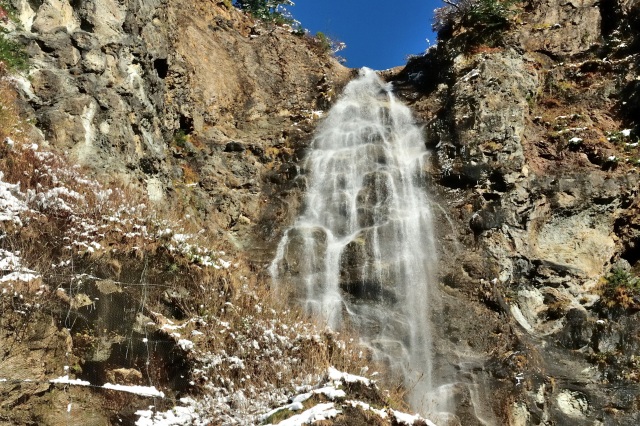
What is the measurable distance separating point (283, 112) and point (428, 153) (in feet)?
19.3

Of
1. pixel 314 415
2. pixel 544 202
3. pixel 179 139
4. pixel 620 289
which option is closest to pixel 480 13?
pixel 544 202

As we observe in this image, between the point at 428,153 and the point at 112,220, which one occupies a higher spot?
the point at 428,153

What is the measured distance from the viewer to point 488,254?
40.4 ft

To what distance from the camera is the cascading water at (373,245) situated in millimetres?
10594

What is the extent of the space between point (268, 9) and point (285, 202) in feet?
52.0

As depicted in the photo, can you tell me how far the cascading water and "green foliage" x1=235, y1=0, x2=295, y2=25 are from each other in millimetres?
9567

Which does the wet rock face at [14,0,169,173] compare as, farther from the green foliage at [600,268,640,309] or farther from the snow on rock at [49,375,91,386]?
the green foliage at [600,268,640,309]

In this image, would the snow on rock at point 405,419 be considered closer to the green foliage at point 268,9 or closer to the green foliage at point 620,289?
the green foliage at point 620,289

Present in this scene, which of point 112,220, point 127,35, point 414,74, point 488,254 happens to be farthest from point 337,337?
point 414,74

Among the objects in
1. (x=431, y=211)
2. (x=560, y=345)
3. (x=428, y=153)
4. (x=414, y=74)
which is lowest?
(x=560, y=345)

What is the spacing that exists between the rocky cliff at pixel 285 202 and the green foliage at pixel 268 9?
16.3 feet

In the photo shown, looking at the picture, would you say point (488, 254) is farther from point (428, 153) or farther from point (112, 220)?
point (112, 220)

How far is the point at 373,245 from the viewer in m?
12.3

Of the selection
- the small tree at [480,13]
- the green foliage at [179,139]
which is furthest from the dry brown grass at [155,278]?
the small tree at [480,13]
